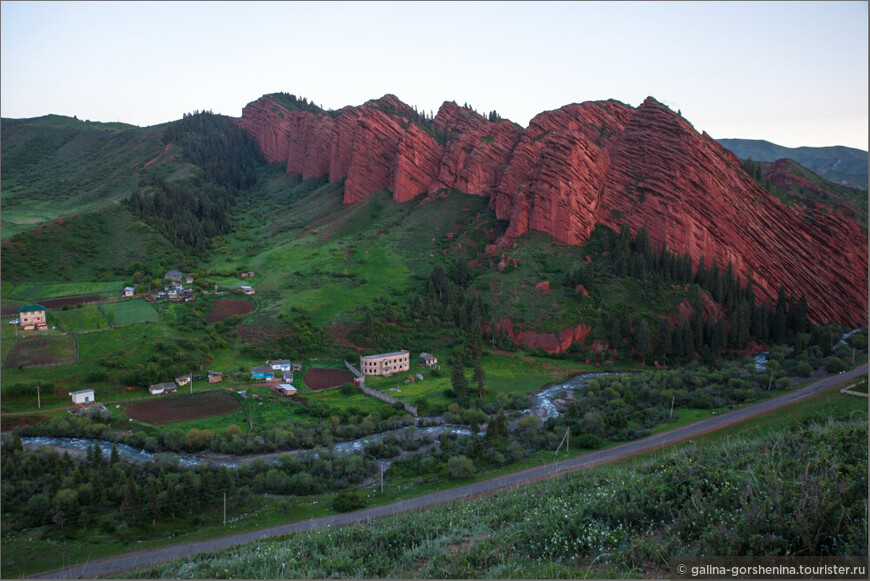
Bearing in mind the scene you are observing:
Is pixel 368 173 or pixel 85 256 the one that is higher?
pixel 368 173

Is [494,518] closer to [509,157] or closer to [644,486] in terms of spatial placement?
[644,486]

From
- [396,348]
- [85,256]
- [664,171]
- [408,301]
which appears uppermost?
[664,171]

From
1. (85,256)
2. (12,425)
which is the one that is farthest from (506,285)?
(85,256)

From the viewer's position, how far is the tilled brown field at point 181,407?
1258 inches

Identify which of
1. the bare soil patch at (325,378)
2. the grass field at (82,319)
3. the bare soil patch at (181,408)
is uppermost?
the grass field at (82,319)

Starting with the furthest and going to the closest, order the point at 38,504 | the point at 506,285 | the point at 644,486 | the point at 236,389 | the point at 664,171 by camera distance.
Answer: the point at 664,171 → the point at 506,285 → the point at 236,389 → the point at 38,504 → the point at 644,486

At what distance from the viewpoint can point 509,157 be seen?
74000mm

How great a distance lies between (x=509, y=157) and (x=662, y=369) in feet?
132

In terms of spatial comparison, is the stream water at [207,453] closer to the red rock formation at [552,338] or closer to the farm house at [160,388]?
the farm house at [160,388]

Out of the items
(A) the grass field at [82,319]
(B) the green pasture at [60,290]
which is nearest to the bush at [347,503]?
(A) the grass field at [82,319]

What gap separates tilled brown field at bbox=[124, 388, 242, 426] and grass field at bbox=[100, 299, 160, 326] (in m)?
14.4

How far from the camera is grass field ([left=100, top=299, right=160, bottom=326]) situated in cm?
4609

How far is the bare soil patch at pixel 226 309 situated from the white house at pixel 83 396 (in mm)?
15042

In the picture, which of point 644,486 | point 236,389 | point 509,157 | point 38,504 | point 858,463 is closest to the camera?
point 858,463
